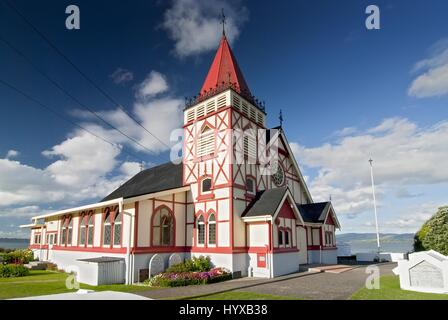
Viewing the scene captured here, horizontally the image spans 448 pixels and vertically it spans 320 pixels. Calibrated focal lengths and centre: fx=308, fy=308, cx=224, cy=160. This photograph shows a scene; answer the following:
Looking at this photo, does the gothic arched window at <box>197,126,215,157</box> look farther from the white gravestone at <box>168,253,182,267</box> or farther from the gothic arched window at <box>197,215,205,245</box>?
the white gravestone at <box>168,253,182,267</box>

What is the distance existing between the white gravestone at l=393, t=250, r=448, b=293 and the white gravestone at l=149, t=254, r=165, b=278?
42.7 feet

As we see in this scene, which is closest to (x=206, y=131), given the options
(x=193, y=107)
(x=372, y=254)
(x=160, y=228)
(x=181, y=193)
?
(x=193, y=107)

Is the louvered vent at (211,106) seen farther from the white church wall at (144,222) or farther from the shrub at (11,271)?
the shrub at (11,271)

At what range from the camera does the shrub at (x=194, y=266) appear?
60.0 ft

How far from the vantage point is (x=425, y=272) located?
1214cm

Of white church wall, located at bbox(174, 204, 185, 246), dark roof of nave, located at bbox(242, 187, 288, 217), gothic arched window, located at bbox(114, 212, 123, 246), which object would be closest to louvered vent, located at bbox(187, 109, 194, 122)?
white church wall, located at bbox(174, 204, 185, 246)

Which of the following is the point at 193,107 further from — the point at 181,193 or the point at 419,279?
the point at 419,279

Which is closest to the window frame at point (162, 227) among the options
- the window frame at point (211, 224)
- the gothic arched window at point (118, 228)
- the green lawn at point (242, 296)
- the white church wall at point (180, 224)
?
the white church wall at point (180, 224)

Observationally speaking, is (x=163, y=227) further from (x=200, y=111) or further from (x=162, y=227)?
(x=200, y=111)

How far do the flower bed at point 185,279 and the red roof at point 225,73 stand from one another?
41.9 feet

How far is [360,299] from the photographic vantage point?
11.1m

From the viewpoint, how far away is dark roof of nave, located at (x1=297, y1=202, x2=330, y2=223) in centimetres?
2623

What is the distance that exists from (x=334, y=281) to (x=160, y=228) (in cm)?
1083

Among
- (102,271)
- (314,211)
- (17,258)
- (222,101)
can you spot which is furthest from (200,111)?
(17,258)
